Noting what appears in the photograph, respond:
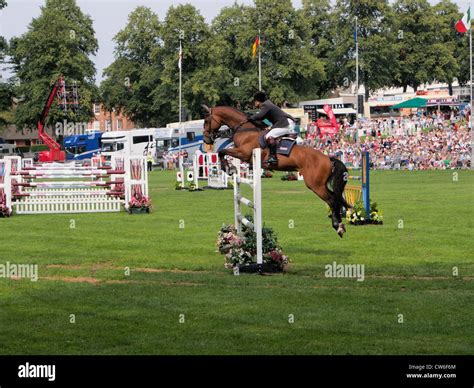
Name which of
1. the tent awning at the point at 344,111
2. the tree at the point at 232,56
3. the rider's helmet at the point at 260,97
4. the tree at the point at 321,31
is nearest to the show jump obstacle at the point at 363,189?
the rider's helmet at the point at 260,97

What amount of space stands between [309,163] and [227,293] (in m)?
5.04

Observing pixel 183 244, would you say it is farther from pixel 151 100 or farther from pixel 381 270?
pixel 151 100

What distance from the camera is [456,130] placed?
70312mm

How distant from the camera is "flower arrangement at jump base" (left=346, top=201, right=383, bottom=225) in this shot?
82.9 ft

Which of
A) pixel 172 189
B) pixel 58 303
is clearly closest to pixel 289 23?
pixel 172 189

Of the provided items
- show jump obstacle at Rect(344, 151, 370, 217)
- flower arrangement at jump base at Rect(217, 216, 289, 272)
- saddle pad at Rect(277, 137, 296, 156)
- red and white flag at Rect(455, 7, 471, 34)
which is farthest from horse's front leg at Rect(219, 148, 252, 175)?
red and white flag at Rect(455, 7, 471, 34)

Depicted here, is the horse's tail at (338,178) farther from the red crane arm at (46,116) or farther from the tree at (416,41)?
the tree at (416,41)

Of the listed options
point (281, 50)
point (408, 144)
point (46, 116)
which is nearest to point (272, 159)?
point (408, 144)

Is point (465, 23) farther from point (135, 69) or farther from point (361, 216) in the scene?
point (135, 69)

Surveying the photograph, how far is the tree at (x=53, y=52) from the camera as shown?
81.9 m

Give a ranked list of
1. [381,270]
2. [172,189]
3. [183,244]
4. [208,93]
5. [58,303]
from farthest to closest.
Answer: [208,93], [172,189], [183,244], [381,270], [58,303]

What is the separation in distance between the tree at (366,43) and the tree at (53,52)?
30.5 m

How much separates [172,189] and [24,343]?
36627 millimetres

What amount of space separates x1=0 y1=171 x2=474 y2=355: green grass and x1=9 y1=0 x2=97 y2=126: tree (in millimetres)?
57974
